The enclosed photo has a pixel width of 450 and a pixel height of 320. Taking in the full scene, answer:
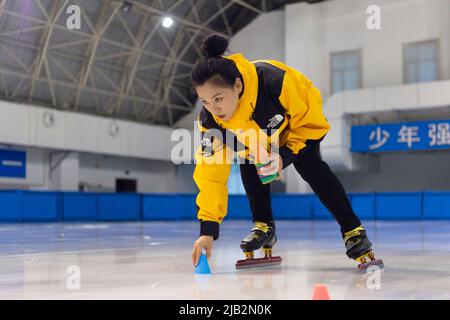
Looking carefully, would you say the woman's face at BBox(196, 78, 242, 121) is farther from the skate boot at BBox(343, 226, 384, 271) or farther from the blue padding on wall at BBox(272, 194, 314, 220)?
the blue padding on wall at BBox(272, 194, 314, 220)

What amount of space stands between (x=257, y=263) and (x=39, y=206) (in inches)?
779

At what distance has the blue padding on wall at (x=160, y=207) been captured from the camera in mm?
26641

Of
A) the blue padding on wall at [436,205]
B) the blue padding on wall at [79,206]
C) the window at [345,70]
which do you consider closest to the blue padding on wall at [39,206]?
the blue padding on wall at [79,206]

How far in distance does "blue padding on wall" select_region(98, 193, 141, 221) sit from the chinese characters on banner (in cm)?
1023

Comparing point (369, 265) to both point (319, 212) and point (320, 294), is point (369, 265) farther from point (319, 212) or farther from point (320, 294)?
point (319, 212)

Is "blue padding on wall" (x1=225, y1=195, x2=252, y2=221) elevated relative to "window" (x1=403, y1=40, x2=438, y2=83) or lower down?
lower down

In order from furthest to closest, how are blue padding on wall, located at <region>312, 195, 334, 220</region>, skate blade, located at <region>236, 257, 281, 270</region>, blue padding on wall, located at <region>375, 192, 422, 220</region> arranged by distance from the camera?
1. blue padding on wall, located at <region>312, 195, 334, 220</region>
2. blue padding on wall, located at <region>375, 192, 422, 220</region>
3. skate blade, located at <region>236, 257, 281, 270</region>

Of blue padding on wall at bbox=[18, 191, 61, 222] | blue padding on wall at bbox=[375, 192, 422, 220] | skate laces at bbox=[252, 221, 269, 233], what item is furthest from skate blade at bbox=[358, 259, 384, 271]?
blue padding on wall at bbox=[375, 192, 422, 220]

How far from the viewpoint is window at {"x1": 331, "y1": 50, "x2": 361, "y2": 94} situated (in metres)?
28.9

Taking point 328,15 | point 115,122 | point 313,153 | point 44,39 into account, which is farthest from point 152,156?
point 313,153

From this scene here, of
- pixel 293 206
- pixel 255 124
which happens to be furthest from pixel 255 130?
pixel 293 206

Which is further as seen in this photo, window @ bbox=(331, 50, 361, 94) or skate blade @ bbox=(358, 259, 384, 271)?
window @ bbox=(331, 50, 361, 94)

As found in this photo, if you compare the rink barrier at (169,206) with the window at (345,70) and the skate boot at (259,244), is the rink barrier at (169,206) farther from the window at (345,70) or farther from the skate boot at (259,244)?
the skate boot at (259,244)

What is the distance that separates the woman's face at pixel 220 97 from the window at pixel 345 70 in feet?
84.2
